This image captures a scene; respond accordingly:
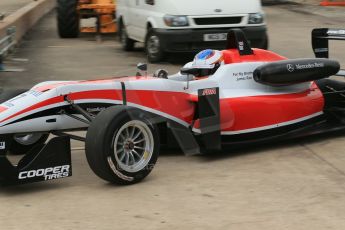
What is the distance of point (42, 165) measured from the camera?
4.87 m

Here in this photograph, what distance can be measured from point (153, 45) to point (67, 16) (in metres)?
5.04

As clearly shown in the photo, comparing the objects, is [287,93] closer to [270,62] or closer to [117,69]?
[270,62]

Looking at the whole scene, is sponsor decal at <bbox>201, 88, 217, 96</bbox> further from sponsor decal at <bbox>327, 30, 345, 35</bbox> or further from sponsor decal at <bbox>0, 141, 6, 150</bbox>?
sponsor decal at <bbox>327, 30, 345, 35</bbox>

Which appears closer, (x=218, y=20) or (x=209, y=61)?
(x=209, y=61)

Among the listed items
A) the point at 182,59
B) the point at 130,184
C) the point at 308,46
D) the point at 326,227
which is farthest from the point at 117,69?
the point at 326,227

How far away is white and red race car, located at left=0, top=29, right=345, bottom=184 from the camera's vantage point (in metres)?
4.89

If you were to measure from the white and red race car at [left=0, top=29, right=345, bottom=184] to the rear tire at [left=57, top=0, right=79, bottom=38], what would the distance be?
9736mm

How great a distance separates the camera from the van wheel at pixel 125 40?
44.1 ft

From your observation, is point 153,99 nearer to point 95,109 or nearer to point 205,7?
point 95,109

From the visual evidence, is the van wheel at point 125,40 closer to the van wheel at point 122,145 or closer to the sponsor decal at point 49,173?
the van wheel at point 122,145

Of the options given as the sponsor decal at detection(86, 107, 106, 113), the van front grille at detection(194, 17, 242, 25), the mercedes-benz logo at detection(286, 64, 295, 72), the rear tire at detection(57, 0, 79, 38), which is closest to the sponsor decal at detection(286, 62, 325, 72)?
the mercedes-benz logo at detection(286, 64, 295, 72)

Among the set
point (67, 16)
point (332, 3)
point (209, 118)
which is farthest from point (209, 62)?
point (332, 3)

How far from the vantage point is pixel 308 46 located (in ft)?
45.5

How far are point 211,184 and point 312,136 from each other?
A: 201 cm
